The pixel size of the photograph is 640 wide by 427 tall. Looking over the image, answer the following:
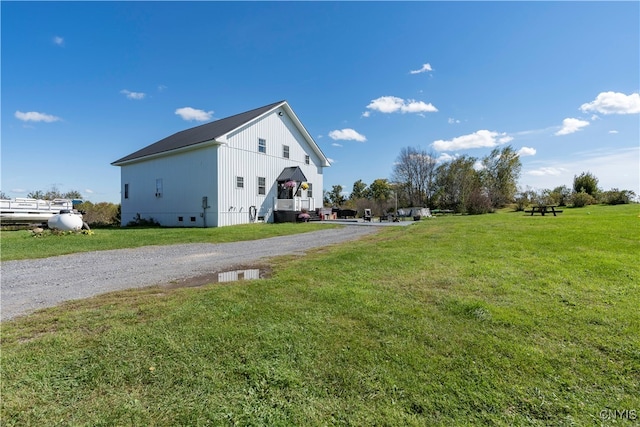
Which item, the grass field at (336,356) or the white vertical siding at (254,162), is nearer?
the grass field at (336,356)

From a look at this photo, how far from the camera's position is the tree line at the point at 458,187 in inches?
1302

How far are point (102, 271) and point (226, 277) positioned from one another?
286cm

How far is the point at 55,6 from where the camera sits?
10.5m

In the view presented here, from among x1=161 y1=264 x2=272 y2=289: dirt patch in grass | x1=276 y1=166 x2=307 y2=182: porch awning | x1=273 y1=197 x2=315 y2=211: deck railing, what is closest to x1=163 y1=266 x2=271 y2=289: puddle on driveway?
x1=161 y1=264 x2=272 y2=289: dirt patch in grass

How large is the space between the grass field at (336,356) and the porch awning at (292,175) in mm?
17182

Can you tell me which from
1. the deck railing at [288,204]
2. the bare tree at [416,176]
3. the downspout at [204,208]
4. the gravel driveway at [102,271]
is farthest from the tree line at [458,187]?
the gravel driveway at [102,271]

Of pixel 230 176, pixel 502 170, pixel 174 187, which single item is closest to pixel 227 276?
pixel 230 176

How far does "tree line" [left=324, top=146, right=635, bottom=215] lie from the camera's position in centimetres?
3306

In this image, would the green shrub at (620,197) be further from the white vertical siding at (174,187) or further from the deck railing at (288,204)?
the white vertical siding at (174,187)

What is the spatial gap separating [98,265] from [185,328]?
5126 mm

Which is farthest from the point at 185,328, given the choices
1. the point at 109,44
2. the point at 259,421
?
the point at 109,44

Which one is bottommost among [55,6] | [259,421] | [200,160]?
[259,421]

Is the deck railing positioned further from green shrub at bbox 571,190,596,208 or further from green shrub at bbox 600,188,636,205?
green shrub at bbox 600,188,636,205

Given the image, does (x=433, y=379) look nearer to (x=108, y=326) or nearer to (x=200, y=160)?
(x=108, y=326)
